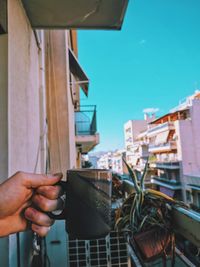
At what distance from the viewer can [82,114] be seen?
20.5 feet

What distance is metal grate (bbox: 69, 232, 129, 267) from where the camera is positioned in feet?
4.29

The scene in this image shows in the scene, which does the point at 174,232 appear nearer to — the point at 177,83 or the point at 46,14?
the point at 46,14

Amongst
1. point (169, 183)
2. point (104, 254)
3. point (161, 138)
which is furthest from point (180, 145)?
point (104, 254)

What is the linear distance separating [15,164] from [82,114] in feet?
16.8

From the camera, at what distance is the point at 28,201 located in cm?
58

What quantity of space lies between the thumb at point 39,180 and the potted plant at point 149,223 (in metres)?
0.47

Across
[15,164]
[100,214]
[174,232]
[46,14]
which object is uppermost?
[46,14]

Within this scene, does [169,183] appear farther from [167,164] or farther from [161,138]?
[161,138]

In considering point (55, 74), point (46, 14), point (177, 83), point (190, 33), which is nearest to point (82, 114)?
point (55, 74)

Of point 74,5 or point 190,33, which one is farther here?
point 190,33

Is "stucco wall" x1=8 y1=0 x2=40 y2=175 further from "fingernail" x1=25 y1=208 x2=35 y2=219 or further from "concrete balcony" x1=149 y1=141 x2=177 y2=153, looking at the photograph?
"concrete balcony" x1=149 y1=141 x2=177 y2=153

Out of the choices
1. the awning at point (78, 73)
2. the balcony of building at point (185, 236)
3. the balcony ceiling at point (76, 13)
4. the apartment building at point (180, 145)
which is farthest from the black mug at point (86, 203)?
the apartment building at point (180, 145)

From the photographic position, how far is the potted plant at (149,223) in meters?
0.83

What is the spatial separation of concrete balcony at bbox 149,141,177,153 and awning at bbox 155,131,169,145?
35 cm
